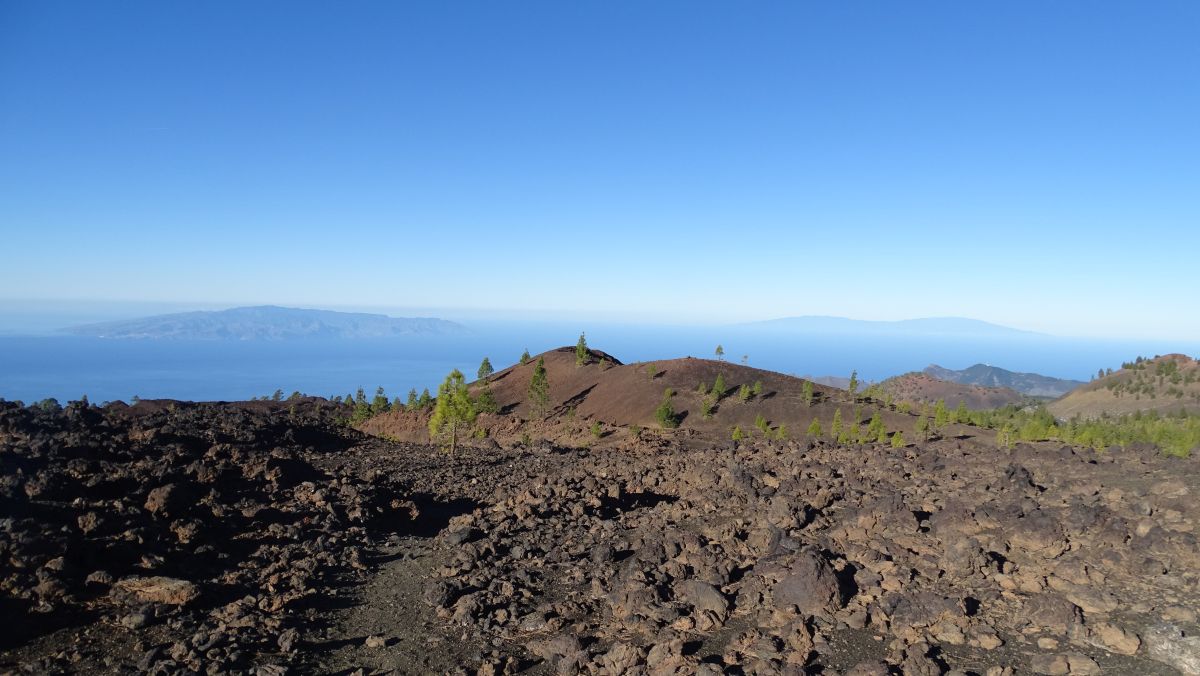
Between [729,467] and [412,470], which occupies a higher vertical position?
[729,467]

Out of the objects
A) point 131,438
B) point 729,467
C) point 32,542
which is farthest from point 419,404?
point 32,542

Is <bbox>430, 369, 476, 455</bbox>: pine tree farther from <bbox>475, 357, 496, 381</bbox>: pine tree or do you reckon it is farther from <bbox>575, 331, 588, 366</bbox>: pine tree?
<bbox>575, 331, 588, 366</bbox>: pine tree

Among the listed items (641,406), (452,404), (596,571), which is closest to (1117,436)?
(641,406)

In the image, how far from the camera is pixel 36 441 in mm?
24609

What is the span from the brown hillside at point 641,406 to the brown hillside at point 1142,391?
50312mm

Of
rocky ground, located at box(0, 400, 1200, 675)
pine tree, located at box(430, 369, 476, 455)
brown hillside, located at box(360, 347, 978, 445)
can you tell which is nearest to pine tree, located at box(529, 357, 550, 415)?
brown hillside, located at box(360, 347, 978, 445)

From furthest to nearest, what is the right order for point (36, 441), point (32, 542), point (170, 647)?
point (36, 441) → point (32, 542) → point (170, 647)

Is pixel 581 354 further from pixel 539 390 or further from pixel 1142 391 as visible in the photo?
pixel 1142 391

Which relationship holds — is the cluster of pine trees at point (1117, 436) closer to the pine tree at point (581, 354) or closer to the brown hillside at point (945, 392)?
the pine tree at point (581, 354)

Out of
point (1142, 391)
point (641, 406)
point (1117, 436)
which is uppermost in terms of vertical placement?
point (1117, 436)

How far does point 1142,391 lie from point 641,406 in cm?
8444

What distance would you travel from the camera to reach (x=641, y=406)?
54.8m

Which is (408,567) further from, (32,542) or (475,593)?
(32,542)

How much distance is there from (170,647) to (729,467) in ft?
63.6
